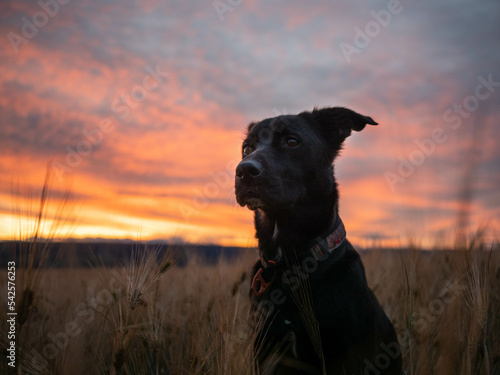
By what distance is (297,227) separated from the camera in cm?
309

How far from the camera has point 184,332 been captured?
10.8ft

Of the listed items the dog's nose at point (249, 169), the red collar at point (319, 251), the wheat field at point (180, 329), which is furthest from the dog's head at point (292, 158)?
the wheat field at point (180, 329)

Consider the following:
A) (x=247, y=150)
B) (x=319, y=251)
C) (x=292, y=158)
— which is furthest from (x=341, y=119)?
(x=319, y=251)

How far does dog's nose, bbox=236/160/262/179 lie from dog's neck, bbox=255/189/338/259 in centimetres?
43

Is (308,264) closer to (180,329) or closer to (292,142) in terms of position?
(292,142)

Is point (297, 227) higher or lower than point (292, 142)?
lower

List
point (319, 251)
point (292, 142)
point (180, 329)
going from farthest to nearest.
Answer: point (292, 142)
point (180, 329)
point (319, 251)

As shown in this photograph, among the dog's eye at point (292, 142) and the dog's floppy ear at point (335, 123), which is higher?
the dog's floppy ear at point (335, 123)

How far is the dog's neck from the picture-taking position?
9.72ft

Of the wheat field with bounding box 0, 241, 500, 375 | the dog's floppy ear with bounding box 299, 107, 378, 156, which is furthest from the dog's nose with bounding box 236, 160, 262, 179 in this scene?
the dog's floppy ear with bounding box 299, 107, 378, 156

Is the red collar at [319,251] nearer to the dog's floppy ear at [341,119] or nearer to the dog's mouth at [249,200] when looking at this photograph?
the dog's mouth at [249,200]

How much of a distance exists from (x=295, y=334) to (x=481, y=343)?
1093 mm

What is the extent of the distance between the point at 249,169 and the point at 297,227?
25.1 inches

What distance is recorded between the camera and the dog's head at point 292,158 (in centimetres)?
316
